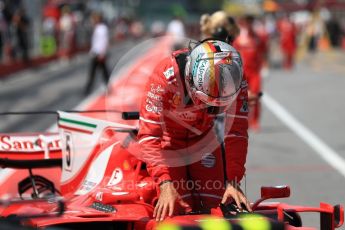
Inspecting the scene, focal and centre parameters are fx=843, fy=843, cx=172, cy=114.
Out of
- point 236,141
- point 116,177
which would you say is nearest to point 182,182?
point 236,141

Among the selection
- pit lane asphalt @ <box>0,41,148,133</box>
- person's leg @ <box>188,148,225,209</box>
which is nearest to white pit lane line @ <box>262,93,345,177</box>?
pit lane asphalt @ <box>0,41,148,133</box>

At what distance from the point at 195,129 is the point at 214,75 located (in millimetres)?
682

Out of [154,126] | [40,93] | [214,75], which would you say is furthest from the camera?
[40,93]

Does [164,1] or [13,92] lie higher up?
[164,1]

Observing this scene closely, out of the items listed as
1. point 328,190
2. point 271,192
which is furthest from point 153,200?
point 328,190

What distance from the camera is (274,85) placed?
82.8ft

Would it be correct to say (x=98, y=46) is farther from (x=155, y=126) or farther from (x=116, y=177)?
(x=155, y=126)

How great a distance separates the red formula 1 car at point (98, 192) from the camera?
16.2ft

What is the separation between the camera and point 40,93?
21.8 meters

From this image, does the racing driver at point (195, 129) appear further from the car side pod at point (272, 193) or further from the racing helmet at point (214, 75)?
the car side pod at point (272, 193)

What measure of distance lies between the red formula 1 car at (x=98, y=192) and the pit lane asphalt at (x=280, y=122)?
6.90ft

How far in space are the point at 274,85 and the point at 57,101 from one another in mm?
7996

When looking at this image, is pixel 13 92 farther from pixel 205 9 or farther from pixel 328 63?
pixel 205 9

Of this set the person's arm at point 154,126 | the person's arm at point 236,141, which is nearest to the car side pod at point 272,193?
the person's arm at point 236,141
